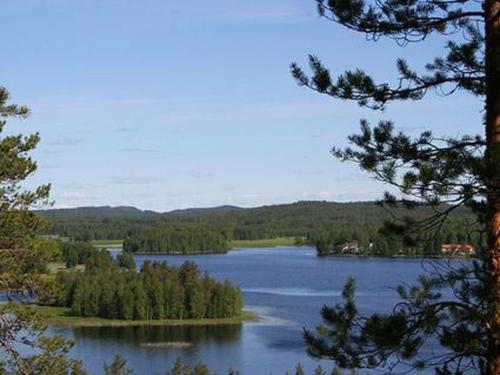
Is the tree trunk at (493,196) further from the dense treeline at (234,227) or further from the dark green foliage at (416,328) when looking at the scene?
the dense treeline at (234,227)

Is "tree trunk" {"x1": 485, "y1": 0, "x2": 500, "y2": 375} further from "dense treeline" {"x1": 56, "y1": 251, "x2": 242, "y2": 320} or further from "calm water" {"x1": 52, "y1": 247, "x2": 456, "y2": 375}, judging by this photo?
"dense treeline" {"x1": 56, "y1": 251, "x2": 242, "y2": 320}

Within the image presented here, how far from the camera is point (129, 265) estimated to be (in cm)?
8031

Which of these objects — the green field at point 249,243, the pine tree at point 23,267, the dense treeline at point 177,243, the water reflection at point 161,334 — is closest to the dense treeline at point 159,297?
the water reflection at point 161,334

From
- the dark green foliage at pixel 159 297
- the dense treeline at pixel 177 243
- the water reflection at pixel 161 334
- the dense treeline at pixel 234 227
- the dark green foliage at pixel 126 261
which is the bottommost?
the water reflection at pixel 161 334

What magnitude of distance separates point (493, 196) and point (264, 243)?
143m

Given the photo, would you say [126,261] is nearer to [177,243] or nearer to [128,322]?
[128,322]

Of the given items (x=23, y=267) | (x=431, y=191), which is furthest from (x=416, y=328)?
(x=23, y=267)

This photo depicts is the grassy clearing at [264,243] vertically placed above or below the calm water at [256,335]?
above

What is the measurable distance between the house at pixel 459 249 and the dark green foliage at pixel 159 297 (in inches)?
1793

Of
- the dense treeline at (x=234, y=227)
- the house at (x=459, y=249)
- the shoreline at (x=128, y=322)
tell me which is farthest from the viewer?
the dense treeline at (x=234, y=227)

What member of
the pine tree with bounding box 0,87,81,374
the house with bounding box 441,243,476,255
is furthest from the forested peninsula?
the house with bounding box 441,243,476,255

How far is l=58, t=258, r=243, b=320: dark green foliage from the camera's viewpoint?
53.4 metres

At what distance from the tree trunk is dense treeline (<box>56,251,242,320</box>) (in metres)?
46.7

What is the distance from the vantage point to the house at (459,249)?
5840 mm
